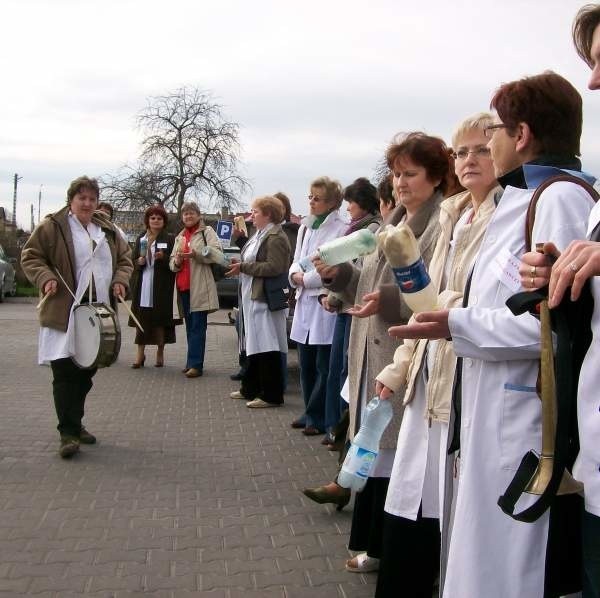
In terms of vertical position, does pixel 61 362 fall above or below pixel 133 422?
above

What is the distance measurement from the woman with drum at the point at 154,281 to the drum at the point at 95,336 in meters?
4.77

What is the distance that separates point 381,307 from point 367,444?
0.64m

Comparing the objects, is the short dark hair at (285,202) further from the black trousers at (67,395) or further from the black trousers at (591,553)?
the black trousers at (591,553)

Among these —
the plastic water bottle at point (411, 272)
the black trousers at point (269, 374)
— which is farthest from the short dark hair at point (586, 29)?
the black trousers at point (269, 374)

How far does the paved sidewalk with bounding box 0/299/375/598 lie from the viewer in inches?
165

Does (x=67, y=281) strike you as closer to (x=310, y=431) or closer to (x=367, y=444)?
(x=310, y=431)

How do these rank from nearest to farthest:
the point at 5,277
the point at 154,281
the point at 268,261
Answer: the point at 268,261 < the point at 154,281 < the point at 5,277

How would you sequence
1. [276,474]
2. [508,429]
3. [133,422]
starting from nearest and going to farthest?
1. [508,429]
2. [276,474]
3. [133,422]

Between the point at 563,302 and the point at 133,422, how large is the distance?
21.7 ft

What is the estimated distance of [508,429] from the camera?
2520 mm

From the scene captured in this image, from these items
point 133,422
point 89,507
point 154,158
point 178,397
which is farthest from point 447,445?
point 154,158

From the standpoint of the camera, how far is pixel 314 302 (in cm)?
766

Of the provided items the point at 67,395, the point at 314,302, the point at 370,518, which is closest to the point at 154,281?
the point at 314,302

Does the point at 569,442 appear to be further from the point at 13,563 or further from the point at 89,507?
the point at 89,507
